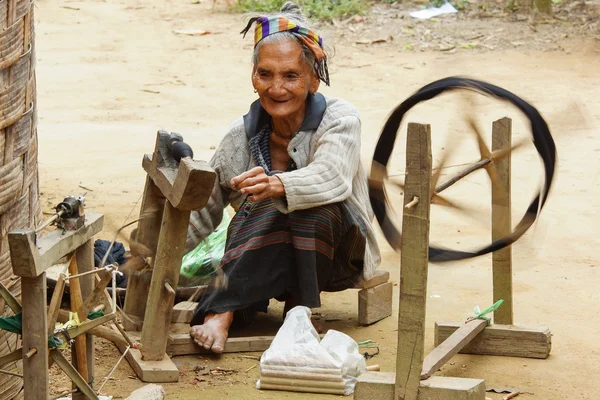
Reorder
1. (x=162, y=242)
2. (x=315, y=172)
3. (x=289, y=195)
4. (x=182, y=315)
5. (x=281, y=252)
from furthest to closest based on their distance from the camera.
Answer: (x=182, y=315) → (x=281, y=252) → (x=315, y=172) → (x=289, y=195) → (x=162, y=242)

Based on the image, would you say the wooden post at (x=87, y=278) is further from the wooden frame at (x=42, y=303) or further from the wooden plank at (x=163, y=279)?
the wooden plank at (x=163, y=279)

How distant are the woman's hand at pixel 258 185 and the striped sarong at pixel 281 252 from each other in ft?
0.64

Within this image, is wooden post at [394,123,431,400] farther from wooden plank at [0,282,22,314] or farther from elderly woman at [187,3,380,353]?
wooden plank at [0,282,22,314]

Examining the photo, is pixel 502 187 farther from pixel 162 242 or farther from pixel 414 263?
pixel 162 242

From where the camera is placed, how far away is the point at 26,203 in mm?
3176

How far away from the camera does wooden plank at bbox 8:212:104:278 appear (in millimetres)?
2432

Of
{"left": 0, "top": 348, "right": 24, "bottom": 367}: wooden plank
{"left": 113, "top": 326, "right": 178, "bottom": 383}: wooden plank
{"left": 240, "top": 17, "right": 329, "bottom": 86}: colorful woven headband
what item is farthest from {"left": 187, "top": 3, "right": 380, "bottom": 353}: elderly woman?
{"left": 0, "top": 348, "right": 24, "bottom": 367}: wooden plank

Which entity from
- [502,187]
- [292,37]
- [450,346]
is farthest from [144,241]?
[502,187]

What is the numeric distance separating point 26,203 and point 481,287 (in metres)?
2.32

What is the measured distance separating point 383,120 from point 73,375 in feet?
19.1

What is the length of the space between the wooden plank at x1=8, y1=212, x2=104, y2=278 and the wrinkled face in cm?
129

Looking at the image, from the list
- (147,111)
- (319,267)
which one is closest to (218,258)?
(319,267)

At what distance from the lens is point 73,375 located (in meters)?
2.68

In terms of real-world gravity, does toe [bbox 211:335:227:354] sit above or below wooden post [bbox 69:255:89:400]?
below
